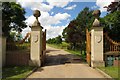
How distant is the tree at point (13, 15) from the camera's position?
27031mm

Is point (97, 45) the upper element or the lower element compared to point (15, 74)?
upper

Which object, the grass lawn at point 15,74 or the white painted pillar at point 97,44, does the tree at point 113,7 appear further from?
the grass lawn at point 15,74

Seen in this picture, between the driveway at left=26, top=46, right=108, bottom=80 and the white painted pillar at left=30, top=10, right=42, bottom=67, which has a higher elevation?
the white painted pillar at left=30, top=10, right=42, bottom=67

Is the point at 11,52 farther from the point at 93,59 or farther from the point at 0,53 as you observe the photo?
the point at 93,59

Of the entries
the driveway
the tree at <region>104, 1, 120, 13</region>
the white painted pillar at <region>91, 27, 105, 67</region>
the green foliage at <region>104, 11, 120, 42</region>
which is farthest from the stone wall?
the tree at <region>104, 1, 120, 13</region>

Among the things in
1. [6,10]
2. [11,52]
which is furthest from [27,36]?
[6,10]

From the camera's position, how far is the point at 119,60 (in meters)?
17.0

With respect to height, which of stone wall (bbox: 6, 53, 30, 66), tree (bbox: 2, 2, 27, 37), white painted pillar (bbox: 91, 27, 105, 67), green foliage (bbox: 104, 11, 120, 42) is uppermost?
tree (bbox: 2, 2, 27, 37)

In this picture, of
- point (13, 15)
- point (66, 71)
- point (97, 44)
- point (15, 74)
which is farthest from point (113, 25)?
point (13, 15)

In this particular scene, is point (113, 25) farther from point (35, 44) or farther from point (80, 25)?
point (80, 25)

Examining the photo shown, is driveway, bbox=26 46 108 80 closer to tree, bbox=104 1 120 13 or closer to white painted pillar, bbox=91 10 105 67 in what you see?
white painted pillar, bbox=91 10 105 67

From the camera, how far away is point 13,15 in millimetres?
29234

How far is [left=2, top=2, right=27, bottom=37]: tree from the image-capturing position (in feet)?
88.7

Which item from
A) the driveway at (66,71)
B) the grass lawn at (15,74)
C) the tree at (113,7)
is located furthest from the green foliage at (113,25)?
the grass lawn at (15,74)
